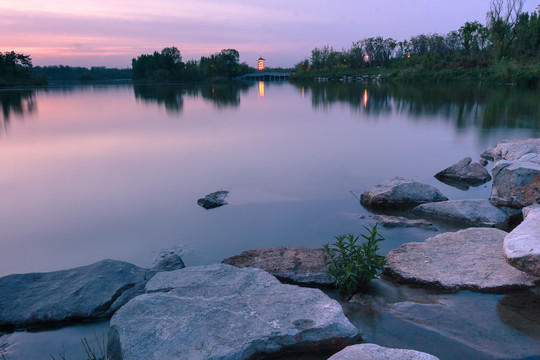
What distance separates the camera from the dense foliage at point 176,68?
88.6 meters

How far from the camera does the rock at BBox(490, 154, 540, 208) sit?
235 inches

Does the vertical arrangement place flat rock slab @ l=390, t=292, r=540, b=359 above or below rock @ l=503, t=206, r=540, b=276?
below

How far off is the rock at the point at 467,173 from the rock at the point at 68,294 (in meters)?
6.65

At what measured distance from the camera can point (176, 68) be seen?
95938mm

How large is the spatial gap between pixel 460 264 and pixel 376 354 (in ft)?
7.03

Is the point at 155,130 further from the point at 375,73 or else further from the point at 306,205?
the point at 375,73

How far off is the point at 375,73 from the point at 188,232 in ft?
212

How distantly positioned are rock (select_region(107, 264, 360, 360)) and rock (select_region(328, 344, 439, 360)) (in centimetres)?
30

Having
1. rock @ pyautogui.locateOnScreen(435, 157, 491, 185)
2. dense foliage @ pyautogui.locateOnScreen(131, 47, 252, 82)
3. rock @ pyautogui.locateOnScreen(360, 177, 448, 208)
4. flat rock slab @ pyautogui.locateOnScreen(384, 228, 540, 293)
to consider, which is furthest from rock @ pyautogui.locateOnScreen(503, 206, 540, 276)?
dense foliage @ pyautogui.locateOnScreen(131, 47, 252, 82)

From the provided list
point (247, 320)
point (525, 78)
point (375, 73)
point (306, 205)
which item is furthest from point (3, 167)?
point (375, 73)

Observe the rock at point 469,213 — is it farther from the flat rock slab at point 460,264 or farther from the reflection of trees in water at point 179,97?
the reflection of trees in water at point 179,97

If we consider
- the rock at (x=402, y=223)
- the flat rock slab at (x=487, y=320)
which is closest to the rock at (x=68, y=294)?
the flat rock slab at (x=487, y=320)

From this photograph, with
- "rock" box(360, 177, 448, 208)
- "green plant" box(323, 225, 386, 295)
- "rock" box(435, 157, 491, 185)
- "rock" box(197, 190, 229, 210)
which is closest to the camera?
"green plant" box(323, 225, 386, 295)

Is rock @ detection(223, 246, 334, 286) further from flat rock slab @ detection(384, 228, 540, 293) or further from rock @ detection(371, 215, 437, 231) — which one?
rock @ detection(371, 215, 437, 231)
